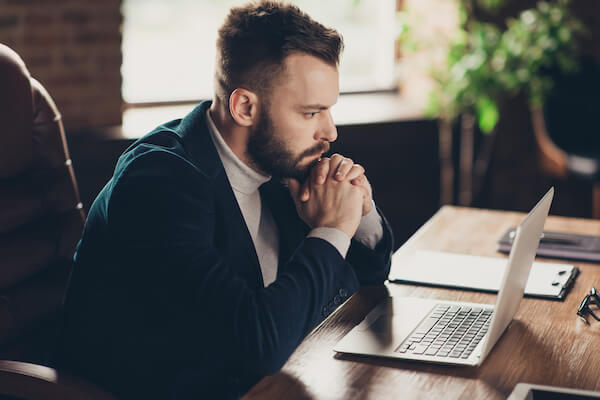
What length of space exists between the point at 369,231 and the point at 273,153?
330 mm

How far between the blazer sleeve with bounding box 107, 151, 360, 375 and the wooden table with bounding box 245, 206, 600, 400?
6 centimetres

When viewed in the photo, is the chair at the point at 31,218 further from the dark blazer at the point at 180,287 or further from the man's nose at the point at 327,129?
the man's nose at the point at 327,129

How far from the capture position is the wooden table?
109 cm

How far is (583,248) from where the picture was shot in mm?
1839

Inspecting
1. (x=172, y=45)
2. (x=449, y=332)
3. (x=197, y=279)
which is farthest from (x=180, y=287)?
(x=172, y=45)

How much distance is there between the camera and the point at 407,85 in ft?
13.7

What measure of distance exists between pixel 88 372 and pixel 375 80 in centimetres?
318

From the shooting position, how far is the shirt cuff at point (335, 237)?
129 centimetres

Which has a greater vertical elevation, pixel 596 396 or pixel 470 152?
pixel 596 396

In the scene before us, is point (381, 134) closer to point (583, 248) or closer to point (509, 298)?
point (583, 248)

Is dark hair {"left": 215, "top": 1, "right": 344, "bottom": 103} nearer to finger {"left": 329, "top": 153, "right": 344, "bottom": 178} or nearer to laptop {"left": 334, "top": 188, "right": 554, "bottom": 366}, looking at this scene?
finger {"left": 329, "top": 153, "right": 344, "bottom": 178}

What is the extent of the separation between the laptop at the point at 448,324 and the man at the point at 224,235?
0.09 m

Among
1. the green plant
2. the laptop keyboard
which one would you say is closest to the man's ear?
the laptop keyboard

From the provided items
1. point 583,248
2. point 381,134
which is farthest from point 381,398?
point 381,134
